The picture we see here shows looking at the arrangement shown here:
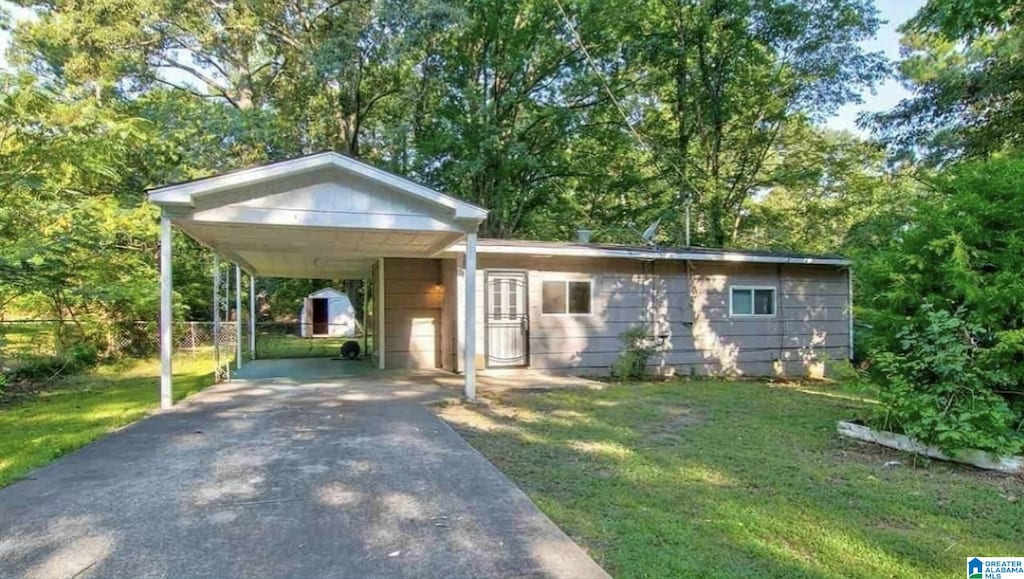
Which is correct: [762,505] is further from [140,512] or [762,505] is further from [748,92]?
[748,92]

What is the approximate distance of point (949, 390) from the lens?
14.8 feet

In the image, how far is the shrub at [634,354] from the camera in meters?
10.4

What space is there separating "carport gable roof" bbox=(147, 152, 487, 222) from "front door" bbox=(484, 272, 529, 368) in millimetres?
3323

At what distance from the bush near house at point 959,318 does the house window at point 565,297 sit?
578 centimetres

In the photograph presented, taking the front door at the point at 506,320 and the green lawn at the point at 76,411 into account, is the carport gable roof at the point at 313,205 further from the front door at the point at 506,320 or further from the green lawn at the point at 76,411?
the front door at the point at 506,320

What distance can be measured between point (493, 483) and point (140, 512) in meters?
2.11

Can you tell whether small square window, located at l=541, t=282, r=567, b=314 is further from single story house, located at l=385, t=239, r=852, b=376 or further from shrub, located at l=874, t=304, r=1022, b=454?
shrub, located at l=874, t=304, r=1022, b=454

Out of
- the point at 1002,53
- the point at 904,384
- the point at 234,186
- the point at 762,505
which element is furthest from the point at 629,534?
the point at 1002,53

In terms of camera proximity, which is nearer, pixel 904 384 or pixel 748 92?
pixel 904 384

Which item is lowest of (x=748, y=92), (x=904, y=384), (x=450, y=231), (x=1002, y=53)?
(x=904, y=384)

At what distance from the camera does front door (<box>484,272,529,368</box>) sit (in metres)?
10.2

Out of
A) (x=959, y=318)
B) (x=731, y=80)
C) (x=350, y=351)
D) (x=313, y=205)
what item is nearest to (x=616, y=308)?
(x=313, y=205)

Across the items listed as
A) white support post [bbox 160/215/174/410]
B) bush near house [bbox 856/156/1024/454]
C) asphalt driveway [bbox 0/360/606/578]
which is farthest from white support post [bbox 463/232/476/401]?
bush near house [bbox 856/156/1024/454]

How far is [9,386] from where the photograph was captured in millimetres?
8938
